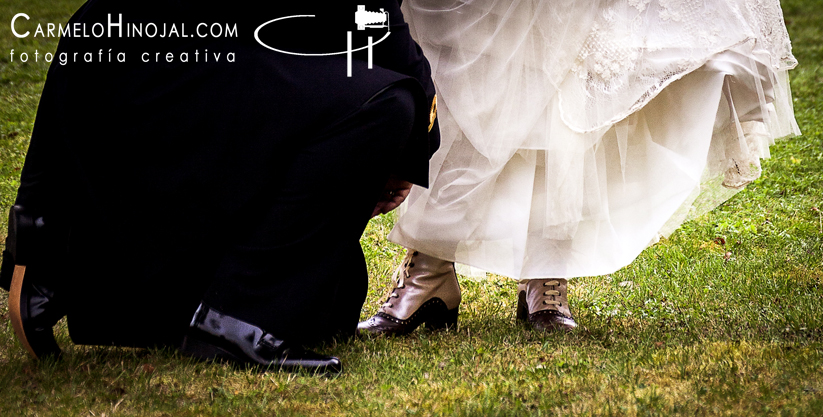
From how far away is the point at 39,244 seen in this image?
204 centimetres

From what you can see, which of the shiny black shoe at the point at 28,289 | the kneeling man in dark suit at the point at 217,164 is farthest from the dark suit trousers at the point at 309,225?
the shiny black shoe at the point at 28,289

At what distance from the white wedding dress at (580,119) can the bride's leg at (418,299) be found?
0.12 meters

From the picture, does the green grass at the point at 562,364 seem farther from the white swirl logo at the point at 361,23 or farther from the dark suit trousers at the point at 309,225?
the white swirl logo at the point at 361,23

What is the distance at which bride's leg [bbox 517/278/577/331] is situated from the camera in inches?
102

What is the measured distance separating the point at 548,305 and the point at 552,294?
4 centimetres

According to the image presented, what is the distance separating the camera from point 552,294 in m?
2.65

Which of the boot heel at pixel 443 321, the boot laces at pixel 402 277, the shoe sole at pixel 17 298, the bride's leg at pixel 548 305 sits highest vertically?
the shoe sole at pixel 17 298

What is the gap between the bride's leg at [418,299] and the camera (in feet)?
8.63

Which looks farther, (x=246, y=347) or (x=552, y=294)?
(x=552, y=294)

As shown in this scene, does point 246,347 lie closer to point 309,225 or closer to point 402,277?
point 309,225

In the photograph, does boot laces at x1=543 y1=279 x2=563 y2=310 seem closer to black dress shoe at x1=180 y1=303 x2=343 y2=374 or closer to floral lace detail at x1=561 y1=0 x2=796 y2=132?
floral lace detail at x1=561 y1=0 x2=796 y2=132

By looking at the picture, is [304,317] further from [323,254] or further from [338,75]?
[338,75]

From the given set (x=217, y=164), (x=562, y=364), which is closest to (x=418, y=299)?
(x=562, y=364)

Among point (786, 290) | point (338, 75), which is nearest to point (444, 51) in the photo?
point (338, 75)
